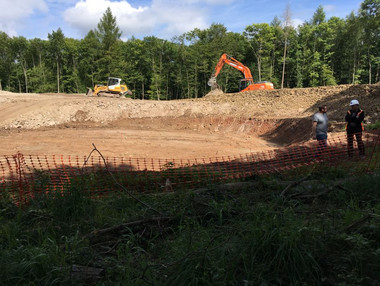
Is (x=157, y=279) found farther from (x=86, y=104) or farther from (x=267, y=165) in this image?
(x=86, y=104)

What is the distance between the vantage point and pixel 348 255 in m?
2.45

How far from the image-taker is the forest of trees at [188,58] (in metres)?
51.7

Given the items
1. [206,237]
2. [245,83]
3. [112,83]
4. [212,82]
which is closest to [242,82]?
[245,83]

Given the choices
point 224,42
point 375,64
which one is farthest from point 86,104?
point 375,64

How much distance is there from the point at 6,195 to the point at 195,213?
3.71 metres

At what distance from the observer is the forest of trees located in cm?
5166

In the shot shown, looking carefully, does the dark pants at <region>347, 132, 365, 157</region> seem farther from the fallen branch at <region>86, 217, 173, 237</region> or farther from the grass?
the fallen branch at <region>86, 217, 173, 237</region>

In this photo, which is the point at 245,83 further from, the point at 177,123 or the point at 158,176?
the point at 158,176

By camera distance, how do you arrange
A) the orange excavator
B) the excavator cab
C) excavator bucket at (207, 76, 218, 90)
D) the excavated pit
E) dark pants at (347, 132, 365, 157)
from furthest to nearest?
the excavator cab → excavator bucket at (207, 76, 218, 90) → the orange excavator → the excavated pit → dark pants at (347, 132, 365, 157)

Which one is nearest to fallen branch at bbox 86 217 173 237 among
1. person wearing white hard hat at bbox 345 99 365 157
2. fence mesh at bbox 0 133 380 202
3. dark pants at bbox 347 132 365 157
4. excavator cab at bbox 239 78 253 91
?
fence mesh at bbox 0 133 380 202

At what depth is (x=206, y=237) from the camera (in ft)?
10.8

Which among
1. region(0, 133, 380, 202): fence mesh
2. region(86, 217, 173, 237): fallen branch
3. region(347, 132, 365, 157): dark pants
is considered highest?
region(347, 132, 365, 157): dark pants

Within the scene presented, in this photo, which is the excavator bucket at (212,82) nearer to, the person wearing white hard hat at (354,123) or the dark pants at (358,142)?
the person wearing white hard hat at (354,123)

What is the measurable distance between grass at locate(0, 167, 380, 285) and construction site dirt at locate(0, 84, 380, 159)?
26.0ft
